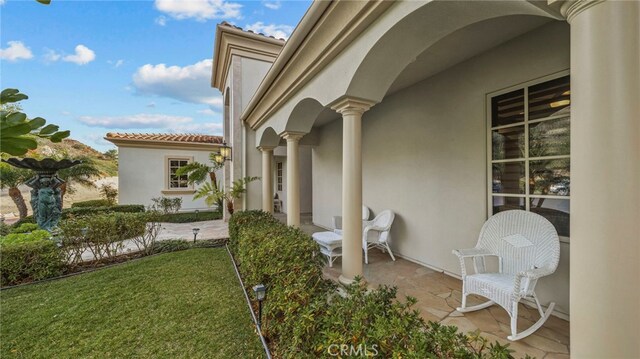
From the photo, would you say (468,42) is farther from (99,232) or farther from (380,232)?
(99,232)

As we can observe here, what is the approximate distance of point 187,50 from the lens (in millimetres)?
10477

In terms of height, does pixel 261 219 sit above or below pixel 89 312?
above

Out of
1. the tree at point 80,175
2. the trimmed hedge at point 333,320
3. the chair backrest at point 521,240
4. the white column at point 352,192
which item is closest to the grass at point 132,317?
the trimmed hedge at point 333,320

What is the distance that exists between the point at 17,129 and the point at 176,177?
12685 millimetres

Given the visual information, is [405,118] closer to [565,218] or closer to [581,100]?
[565,218]

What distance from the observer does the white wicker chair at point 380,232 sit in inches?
187

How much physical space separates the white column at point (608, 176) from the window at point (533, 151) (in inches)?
81.7

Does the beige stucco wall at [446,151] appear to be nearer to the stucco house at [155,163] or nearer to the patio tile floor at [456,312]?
the patio tile floor at [456,312]

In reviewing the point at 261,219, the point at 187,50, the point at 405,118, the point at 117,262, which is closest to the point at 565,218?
the point at 405,118

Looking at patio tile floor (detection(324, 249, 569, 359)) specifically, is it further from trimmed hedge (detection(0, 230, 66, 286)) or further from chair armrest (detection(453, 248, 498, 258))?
trimmed hedge (detection(0, 230, 66, 286))

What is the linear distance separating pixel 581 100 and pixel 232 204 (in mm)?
8352

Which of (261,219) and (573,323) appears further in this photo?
(261,219)

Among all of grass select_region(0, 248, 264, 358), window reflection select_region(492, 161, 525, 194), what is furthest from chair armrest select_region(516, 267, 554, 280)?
grass select_region(0, 248, 264, 358)

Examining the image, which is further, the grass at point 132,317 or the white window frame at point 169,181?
the white window frame at point 169,181
